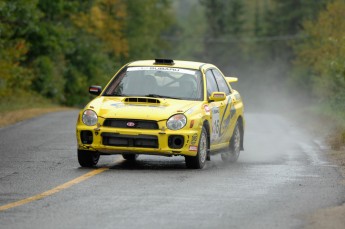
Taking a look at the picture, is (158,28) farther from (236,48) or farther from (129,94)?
(129,94)

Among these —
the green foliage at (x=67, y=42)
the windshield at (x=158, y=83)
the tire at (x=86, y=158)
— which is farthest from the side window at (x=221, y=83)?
the green foliage at (x=67, y=42)

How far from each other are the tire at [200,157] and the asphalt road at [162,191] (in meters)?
0.15

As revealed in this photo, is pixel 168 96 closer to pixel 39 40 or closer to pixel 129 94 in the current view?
pixel 129 94

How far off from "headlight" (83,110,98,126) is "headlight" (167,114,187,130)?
107 centimetres

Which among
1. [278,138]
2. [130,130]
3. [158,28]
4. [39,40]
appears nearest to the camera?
→ [130,130]

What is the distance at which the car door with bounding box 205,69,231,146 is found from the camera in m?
16.1

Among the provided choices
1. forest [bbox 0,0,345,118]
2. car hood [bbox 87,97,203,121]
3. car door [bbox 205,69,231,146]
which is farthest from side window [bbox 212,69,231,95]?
forest [bbox 0,0,345,118]

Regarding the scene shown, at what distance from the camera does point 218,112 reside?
16.4 meters

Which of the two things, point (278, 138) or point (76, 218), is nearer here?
point (76, 218)

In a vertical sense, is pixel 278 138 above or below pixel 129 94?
below

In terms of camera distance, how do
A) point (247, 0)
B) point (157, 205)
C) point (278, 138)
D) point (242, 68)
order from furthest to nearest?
point (247, 0) < point (242, 68) < point (278, 138) < point (157, 205)

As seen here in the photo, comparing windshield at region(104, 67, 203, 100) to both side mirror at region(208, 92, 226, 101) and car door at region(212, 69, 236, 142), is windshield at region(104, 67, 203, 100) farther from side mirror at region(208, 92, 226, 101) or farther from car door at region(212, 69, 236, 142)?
car door at region(212, 69, 236, 142)

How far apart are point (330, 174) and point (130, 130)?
116 inches

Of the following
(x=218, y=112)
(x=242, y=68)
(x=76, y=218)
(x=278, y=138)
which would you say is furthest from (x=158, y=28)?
(x=76, y=218)
